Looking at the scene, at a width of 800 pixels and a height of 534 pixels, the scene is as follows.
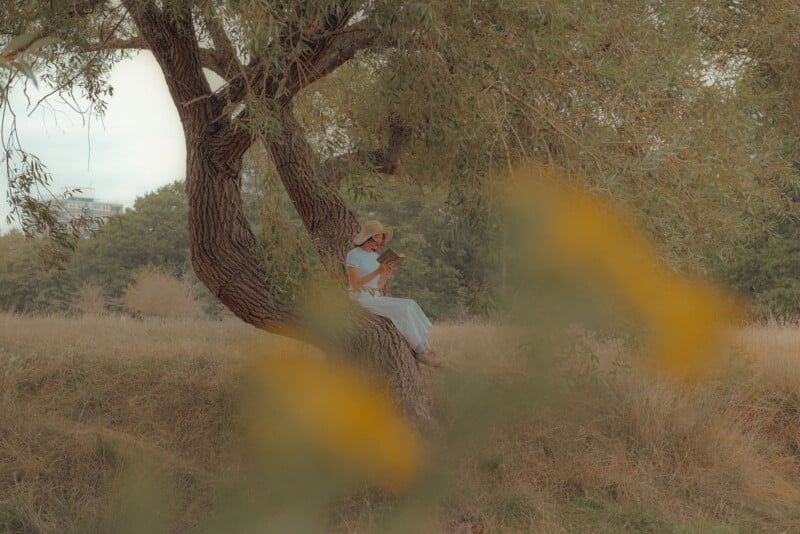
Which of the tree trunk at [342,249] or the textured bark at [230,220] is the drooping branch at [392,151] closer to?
the tree trunk at [342,249]

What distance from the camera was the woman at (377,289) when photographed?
639 cm

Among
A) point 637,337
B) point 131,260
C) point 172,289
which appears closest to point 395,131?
point 637,337

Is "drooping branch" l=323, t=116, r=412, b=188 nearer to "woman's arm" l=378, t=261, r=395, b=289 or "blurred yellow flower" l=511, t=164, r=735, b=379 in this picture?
"woman's arm" l=378, t=261, r=395, b=289

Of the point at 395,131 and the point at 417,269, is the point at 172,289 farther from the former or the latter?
the point at 395,131

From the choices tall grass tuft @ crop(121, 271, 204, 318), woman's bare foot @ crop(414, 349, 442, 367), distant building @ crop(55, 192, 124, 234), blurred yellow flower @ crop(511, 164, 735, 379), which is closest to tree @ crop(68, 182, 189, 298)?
tall grass tuft @ crop(121, 271, 204, 318)

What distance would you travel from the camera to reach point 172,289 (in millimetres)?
23938

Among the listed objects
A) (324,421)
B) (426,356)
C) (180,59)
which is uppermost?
(180,59)

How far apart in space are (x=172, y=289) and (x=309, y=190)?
1783 centimetres

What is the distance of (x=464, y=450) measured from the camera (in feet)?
12.4

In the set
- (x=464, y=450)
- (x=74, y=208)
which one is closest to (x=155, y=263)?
(x=74, y=208)

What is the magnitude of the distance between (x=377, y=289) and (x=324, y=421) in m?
3.51

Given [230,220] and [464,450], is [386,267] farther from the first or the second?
[464,450]

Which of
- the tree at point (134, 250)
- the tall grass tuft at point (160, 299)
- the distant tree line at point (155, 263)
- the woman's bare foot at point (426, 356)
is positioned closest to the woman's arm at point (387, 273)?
the woman's bare foot at point (426, 356)

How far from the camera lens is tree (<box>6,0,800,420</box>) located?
4484 millimetres
